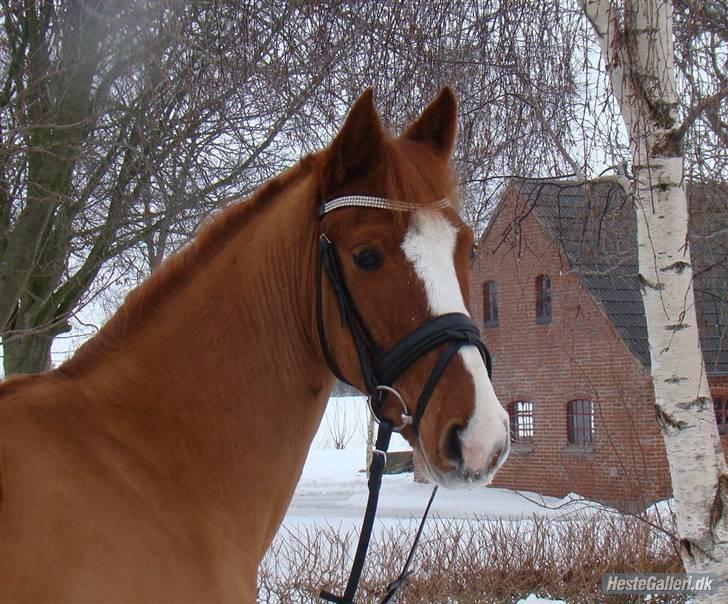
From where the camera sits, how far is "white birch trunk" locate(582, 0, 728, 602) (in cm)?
430

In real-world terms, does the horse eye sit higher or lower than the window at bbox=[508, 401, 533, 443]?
higher

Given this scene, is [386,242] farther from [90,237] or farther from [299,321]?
[90,237]

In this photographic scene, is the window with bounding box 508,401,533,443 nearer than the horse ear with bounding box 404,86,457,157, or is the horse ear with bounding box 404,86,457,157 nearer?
the horse ear with bounding box 404,86,457,157

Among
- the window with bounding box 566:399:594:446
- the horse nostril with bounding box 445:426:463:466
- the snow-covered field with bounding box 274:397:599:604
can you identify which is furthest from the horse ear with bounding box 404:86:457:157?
the window with bounding box 566:399:594:446

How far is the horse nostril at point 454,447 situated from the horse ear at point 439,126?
932 mm

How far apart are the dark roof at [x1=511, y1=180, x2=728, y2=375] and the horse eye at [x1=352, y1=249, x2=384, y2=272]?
11.6ft

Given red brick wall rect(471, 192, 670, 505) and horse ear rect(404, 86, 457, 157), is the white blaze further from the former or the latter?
red brick wall rect(471, 192, 670, 505)

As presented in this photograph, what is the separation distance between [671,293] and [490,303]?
53.6 feet

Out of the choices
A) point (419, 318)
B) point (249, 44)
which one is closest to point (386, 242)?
point (419, 318)

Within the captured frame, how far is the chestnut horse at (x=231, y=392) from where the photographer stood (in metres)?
1.86

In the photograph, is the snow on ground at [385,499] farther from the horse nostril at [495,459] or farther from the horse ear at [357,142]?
the horse nostril at [495,459]

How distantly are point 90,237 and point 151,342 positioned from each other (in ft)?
21.6

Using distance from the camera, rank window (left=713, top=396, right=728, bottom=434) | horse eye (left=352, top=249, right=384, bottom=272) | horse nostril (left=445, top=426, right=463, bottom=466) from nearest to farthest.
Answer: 1. horse nostril (left=445, top=426, right=463, bottom=466)
2. horse eye (left=352, top=249, right=384, bottom=272)
3. window (left=713, top=396, right=728, bottom=434)

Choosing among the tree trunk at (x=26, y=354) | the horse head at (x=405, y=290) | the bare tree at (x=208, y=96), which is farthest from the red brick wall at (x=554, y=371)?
the horse head at (x=405, y=290)
